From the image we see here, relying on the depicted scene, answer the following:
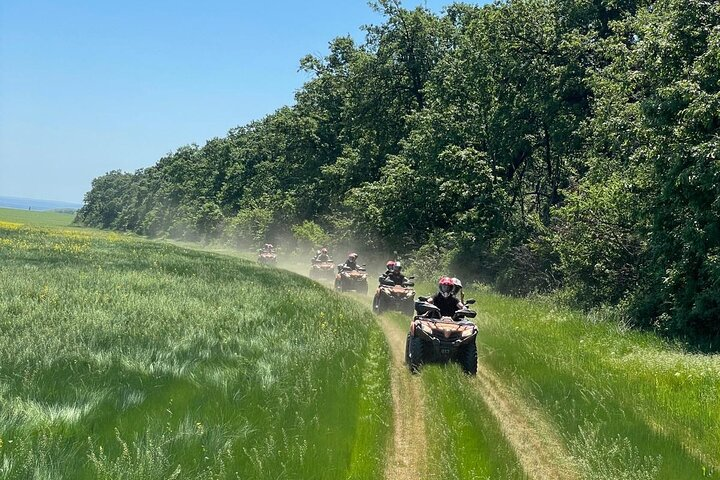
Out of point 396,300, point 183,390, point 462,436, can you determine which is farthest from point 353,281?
point 462,436

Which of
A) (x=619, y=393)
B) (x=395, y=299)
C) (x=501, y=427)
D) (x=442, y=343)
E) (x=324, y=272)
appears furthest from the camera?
(x=324, y=272)

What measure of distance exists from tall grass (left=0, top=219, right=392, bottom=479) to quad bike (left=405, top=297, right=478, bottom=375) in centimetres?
76

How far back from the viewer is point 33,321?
10.7 m

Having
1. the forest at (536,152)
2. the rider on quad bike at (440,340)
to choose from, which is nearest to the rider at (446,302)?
the rider on quad bike at (440,340)

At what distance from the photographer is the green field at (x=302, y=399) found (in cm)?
539

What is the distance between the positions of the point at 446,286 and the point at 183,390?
6629 millimetres

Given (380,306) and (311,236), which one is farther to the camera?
(311,236)

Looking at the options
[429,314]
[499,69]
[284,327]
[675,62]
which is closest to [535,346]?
[429,314]

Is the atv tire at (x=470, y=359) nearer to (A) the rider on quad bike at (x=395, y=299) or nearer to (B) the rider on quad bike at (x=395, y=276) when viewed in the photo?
(A) the rider on quad bike at (x=395, y=299)

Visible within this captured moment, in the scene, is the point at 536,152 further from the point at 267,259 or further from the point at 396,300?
the point at 267,259

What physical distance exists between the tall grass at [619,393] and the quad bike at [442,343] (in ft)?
2.77

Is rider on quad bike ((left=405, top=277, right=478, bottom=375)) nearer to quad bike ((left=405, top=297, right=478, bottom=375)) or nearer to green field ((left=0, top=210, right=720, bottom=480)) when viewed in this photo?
quad bike ((left=405, top=297, right=478, bottom=375))

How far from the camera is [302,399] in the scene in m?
7.36

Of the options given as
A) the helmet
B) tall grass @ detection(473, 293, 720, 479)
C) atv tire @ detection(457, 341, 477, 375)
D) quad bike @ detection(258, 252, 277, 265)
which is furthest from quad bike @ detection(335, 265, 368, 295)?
quad bike @ detection(258, 252, 277, 265)
